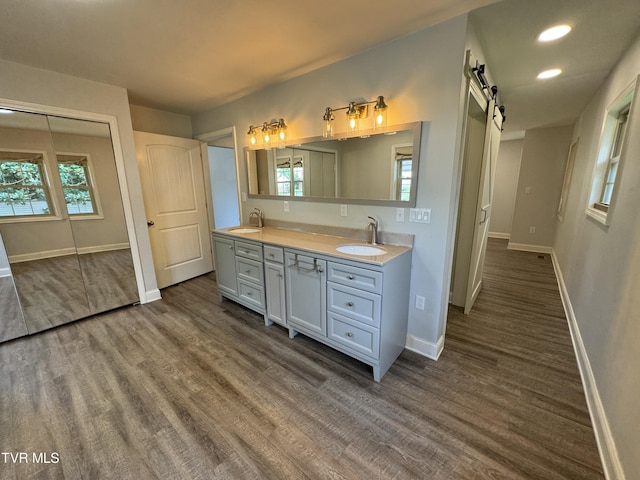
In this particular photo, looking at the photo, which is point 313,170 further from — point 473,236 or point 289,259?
point 473,236

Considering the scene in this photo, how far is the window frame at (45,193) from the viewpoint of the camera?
7.26 ft

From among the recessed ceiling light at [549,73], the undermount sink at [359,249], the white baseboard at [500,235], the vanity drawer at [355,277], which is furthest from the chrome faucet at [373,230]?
the white baseboard at [500,235]

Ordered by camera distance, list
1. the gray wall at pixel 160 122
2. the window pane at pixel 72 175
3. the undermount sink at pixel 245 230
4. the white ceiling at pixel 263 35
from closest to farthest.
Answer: the white ceiling at pixel 263 35
the window pane at pixel 72 175
the undermount sink at pixel 245 230
the gray wall at pixel 160 122

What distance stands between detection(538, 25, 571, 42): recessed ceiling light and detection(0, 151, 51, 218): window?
416cm

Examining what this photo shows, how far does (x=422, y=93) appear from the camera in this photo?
1802 mm

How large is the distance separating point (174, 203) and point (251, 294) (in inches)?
74.3

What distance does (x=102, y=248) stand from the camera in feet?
8.91

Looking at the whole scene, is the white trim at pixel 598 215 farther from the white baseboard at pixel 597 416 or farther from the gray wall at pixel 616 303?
the white baseboard at pixel 597 416

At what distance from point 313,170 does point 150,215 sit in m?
2.24

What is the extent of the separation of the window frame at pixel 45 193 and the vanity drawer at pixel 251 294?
71.9 inches

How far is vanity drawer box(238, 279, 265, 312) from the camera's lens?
251cm

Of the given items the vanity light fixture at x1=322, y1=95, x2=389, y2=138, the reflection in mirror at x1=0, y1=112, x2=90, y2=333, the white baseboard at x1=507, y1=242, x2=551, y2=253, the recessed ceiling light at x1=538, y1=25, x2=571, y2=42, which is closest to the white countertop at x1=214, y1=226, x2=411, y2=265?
the vanity light fixture at x1=322, y1=95, x2=389, y2=138

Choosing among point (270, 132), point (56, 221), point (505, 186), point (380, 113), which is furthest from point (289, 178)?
point (505, 186)

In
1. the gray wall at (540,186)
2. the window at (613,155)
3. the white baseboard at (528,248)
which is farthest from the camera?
the white baseboard at (528,248)
